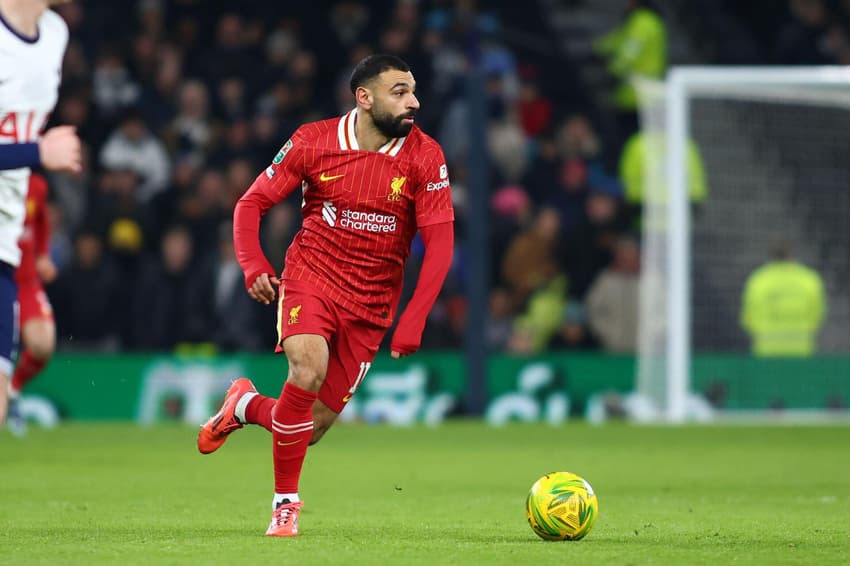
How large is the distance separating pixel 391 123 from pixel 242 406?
156 cm

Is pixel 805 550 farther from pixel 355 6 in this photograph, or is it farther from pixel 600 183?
pixel 355 6

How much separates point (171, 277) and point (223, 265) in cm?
56

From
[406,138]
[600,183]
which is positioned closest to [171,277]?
[600,183]

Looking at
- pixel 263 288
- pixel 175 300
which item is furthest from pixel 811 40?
pixel 263 288

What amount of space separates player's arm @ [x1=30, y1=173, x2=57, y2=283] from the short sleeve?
600 cm

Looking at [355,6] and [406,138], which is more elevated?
A: [355,6]

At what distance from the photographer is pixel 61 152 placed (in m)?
6.69

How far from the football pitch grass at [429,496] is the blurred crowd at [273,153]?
153 centimetres

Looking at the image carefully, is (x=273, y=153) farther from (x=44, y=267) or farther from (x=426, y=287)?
(x=426, y=287)

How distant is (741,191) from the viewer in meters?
17.8

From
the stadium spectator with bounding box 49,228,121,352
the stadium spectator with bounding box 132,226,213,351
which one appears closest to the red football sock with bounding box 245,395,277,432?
the stadium spectator with bounding box 132,226,213,351

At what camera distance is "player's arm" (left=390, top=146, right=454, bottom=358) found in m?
7.61

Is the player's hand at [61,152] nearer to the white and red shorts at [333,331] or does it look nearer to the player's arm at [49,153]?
the player's arm at [49,153]

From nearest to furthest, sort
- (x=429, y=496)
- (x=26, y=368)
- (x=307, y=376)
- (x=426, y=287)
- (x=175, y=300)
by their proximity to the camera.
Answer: (x=307, y=376) < (x=426, y=287) < (x=429, y=496) < (x=26, y=368) < (x=175, y=300)
